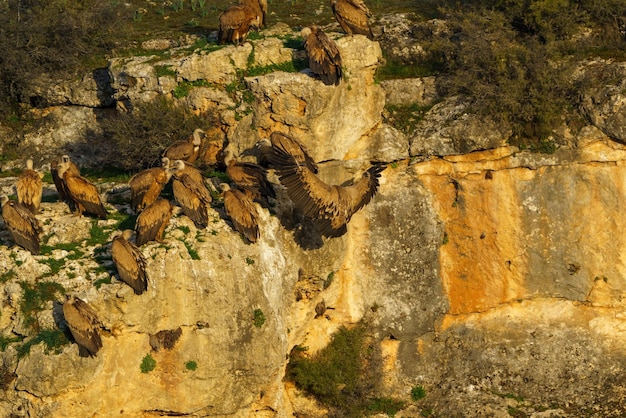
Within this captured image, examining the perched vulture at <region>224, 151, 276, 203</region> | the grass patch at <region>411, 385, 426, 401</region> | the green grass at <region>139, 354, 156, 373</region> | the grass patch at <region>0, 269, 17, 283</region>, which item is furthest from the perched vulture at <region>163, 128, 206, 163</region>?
the grass patch at <region>411, 385, 426, 401</region>

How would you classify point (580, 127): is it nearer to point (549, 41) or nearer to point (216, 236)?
point (549, 41)

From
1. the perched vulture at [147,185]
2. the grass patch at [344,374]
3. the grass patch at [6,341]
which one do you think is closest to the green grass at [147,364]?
the grass patch at [6,341]

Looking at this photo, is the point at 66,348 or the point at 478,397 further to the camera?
the point at 478,397

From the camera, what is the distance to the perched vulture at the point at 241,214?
19.4 m

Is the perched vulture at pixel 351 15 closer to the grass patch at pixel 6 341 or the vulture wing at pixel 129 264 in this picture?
the vulture wing at pixel 129 264

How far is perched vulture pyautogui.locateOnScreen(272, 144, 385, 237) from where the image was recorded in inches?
786

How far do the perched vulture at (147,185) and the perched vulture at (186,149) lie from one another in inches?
49.3

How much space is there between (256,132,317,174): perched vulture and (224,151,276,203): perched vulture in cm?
39

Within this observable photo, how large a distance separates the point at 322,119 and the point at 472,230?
422 cm

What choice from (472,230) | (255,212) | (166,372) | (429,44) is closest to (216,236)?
(255,212)

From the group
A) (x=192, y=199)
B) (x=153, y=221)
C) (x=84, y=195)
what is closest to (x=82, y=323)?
(x=153, y=221)

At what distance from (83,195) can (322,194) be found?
451 cm

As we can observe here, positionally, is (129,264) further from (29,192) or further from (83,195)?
(29,192)

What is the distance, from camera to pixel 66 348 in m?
17.0
